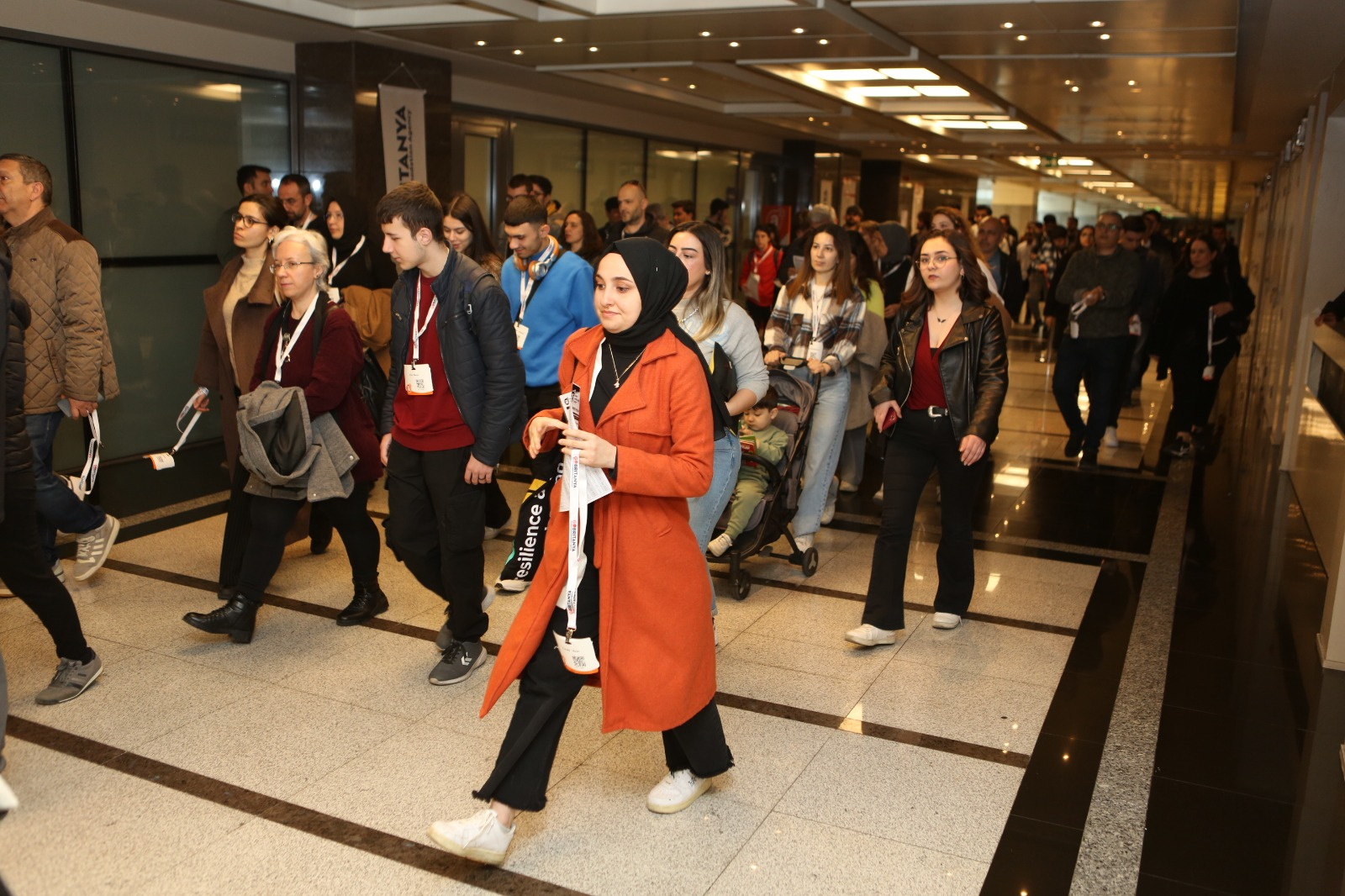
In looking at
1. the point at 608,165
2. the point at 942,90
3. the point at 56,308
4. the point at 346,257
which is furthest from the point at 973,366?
the point at 608,165

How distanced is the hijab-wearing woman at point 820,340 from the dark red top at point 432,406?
1784 millimetres

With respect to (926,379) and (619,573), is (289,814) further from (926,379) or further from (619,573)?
(926,379)

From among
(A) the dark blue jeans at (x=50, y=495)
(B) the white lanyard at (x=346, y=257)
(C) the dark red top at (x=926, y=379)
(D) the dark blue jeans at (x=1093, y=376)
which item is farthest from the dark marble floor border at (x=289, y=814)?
(D) the dark blue jeans at (x=1093, y=376)

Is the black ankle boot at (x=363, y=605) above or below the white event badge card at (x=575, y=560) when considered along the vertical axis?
below

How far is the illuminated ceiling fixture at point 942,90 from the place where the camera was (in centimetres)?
1240

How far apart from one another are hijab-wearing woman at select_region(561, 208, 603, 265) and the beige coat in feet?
11.6

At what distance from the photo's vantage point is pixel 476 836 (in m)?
2.82

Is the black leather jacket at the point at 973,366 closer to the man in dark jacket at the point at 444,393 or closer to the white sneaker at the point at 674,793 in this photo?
the man in dark jacket at the point at 444,393

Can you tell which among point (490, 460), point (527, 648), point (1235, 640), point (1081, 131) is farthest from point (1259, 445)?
point (527, 648)

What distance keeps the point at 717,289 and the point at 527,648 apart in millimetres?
1858

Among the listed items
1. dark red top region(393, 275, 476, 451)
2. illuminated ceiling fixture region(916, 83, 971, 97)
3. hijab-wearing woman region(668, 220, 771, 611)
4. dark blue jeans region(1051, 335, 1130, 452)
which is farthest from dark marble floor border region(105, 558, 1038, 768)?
illuminated ceiling fixture region(916, 83, 971, 97)

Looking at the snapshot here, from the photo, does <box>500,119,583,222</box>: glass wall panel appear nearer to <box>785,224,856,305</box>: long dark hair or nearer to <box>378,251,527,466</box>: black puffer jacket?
<box>785,224,856,305</box>: long dark hair

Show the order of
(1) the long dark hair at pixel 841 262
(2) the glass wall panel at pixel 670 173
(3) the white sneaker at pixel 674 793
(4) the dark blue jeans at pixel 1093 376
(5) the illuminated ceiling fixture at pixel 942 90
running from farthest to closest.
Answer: (2) the glass wall panel at pixel 670 173 → (5) the illuminated ceiling fixture at pixel 942 90 → (4) the dark blue jeans at pixel 1093 376 → (1) the long dark hair at pixel 841 262 → (3) the white sneaker at pixel 674 793

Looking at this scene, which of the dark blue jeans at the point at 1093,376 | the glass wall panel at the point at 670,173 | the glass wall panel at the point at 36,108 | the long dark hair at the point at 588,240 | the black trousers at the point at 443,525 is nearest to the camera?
the black trousers at the point at 443,525
